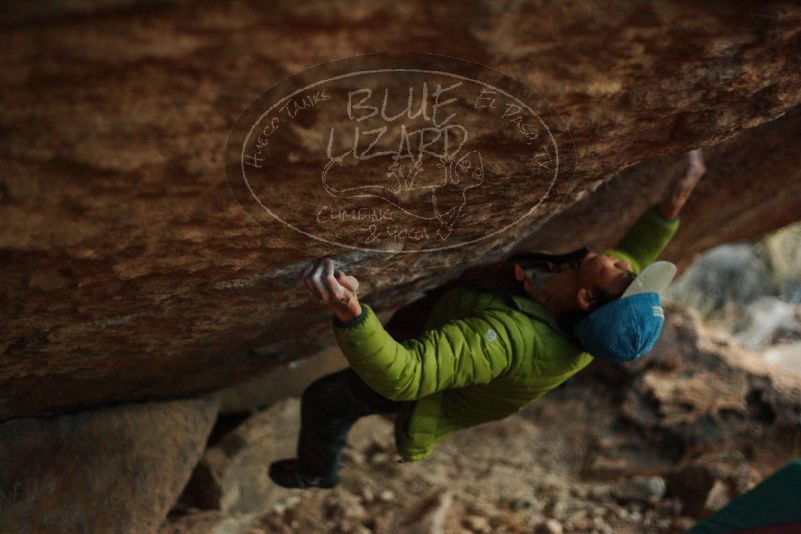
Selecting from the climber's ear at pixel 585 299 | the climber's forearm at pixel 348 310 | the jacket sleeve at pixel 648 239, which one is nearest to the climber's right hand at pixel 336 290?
the climber's forearm at pixel 348 310

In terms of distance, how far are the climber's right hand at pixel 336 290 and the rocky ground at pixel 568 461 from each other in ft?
5.86

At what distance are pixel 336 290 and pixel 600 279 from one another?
0.82 metres

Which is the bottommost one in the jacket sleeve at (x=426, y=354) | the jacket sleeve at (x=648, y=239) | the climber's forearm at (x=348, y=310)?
the jacket sleeve at (x=426, y=354)

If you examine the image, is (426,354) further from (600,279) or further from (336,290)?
(600,279)

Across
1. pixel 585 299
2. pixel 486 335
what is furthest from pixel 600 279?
pixel 486 335

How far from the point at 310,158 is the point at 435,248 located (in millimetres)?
704

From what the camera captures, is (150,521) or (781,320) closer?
(150,521)

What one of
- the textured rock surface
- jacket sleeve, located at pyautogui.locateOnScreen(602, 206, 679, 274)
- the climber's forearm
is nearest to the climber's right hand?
the climber's forearm

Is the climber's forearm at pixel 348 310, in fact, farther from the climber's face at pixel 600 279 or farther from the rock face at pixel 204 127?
the climber's face at pixel 600 279

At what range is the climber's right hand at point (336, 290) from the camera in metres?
1.83

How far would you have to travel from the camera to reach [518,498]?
150 inches

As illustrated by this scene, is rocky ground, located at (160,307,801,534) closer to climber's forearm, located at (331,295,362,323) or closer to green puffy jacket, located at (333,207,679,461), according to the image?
green puffy jacket, located at (333,207,679,461)

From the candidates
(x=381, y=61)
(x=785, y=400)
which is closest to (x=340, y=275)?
(x=381, y=61)

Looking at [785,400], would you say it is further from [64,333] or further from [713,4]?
Answer: [64,333]
